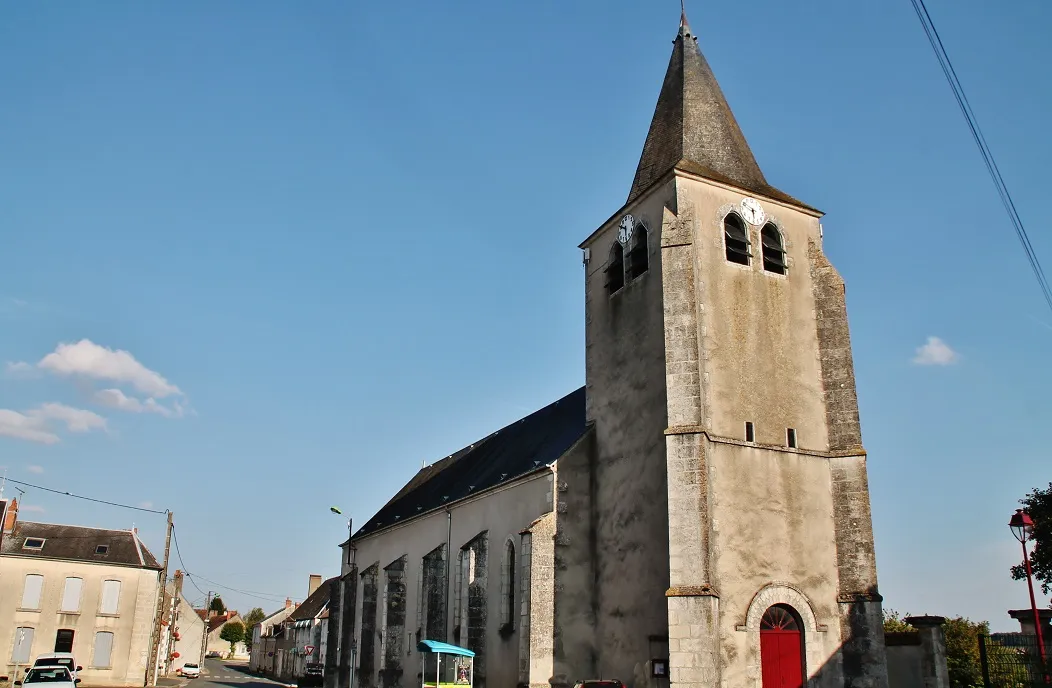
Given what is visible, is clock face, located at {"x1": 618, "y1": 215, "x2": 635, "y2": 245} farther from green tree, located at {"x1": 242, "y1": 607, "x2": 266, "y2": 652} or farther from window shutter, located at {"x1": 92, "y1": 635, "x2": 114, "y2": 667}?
green tree, located at {"x1": 242, "y1": 607, "x2": 266, "y2": 652}

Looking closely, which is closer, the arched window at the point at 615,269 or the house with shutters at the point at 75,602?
the arched window at the point at 615,269

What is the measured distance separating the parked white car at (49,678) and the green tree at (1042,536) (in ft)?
95.5

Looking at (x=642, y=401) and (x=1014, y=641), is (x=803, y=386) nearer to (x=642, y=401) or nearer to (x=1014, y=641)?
(x=642, y=401)

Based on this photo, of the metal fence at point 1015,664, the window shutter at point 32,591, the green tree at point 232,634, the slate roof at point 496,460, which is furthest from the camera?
the green tree at point 232,634

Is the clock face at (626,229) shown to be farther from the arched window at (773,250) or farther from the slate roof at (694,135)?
the arched window at (773,250)

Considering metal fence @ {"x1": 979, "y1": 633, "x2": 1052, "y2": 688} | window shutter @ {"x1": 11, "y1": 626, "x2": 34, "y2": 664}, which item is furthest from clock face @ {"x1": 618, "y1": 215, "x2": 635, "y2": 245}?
window shutter @ {"x1": 11, "y1": 626, "x2": 34, "y2": 664}

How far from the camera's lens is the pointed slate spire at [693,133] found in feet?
64.3

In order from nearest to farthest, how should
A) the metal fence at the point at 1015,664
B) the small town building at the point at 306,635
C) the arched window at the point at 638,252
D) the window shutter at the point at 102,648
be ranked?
1. the metal fence at the point at 1015,664
2. the arched window at the point at 638,252
3. the window shutter at the point at 102,648
4. the small town building at the point at 306,635

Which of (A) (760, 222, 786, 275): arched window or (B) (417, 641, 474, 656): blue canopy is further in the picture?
(B) (417, 641, 474, 656): blue canopy

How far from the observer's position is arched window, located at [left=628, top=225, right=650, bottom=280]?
19.4m

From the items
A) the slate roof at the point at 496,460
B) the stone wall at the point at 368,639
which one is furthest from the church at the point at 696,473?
the stone wall at the point at 368,639

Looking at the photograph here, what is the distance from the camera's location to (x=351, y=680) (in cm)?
3086

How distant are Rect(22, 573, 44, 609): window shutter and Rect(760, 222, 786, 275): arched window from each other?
3438 cm

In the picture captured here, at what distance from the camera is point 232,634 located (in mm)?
100375
